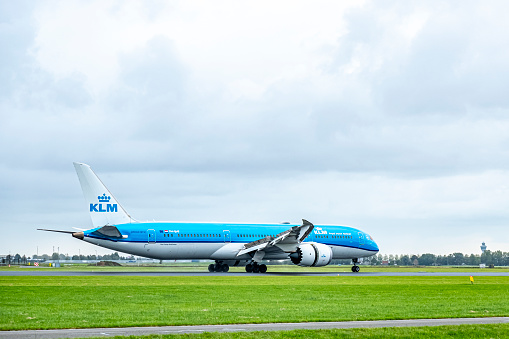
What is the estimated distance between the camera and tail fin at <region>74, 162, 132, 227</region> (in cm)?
5475

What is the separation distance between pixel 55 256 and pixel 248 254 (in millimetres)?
122071

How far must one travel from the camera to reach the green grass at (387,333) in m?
17.2

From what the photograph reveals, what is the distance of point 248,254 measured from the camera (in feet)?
196

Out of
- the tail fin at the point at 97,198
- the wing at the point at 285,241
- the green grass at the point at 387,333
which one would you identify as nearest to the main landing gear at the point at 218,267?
the wing at the point at 285,241

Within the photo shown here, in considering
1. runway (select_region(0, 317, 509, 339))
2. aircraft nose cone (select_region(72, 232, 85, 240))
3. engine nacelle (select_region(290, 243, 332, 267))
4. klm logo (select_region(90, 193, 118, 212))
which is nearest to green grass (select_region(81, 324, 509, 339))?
runway (select_region(0, 317, 509, 339))

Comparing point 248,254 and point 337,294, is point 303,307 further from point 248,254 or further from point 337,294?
point 248,254

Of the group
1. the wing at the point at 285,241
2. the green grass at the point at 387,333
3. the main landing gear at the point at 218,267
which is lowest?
the green grass at the point at 387,333

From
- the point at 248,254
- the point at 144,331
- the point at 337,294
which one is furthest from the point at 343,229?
the point at 144,331

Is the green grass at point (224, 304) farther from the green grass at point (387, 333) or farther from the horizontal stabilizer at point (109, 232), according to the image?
the horizontal stabilizer at point (109, 232)

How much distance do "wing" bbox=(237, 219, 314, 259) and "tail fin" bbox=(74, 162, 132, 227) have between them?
1170 centimetres

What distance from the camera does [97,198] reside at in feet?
180

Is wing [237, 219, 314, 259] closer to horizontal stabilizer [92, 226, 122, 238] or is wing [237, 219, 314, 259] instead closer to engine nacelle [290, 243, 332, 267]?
engine nacelle [290, 243, 332, 267]

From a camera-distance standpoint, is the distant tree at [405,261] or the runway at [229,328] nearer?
the runway at [229,328]

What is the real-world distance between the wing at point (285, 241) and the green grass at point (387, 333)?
3627 centimetres
